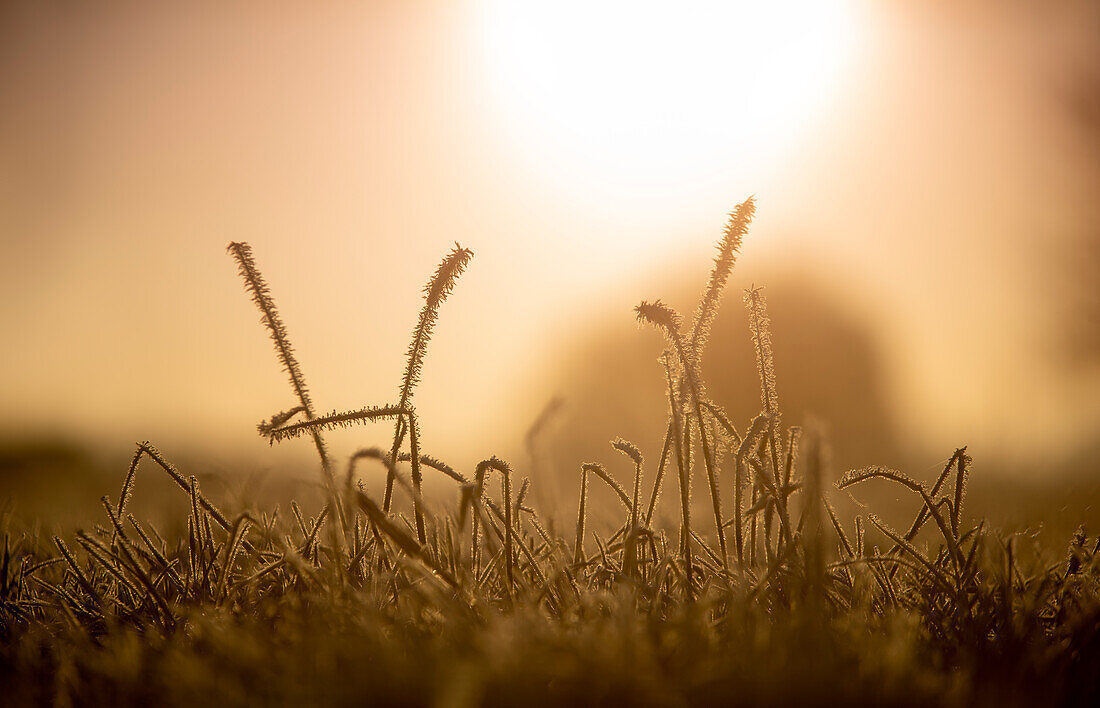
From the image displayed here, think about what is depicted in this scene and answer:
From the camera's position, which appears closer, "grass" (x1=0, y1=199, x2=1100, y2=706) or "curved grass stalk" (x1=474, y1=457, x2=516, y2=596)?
"grass" (x1=0, y1=199, x2=1100, y2=706)

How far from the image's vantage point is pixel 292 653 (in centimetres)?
143

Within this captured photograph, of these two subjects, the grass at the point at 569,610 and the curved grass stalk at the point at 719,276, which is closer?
the grass at the point at 569,610

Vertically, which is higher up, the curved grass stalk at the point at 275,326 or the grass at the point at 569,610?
the curved grass stalk at the point at 275,326

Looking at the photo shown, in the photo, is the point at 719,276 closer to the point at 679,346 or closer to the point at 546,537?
the point at 679,346

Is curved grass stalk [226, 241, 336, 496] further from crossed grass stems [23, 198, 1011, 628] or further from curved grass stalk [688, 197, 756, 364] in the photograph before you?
curved grass stalk [688, 197, 756, 364]

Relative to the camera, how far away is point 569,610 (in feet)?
5.34

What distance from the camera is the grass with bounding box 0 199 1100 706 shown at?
125cm

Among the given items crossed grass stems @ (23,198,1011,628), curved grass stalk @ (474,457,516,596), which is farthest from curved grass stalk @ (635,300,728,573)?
curved grass stalk @ (474,457,516,596)

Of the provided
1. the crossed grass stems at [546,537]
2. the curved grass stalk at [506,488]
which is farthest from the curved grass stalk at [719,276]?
the curved grass stalk at [506,488]

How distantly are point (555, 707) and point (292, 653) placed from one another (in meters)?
0.49

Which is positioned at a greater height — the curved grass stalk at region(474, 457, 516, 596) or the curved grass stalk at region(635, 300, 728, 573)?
the curved grass stalk at region(635, 300, 728, 573)

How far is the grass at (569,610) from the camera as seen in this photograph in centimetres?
125

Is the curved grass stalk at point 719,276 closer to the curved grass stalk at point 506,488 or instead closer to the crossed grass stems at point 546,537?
the crossed grass stems at point 546,537

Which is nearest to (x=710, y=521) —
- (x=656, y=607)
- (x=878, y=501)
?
(x=878, y=501)
